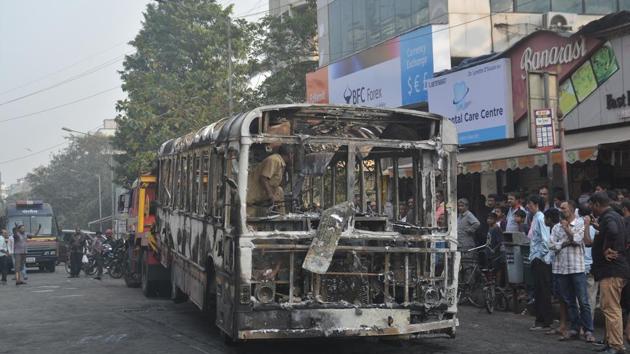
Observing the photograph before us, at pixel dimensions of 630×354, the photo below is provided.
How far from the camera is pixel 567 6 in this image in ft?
72.0

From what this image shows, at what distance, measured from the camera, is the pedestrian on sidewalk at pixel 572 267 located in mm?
9188

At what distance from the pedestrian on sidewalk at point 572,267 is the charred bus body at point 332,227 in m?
1.63

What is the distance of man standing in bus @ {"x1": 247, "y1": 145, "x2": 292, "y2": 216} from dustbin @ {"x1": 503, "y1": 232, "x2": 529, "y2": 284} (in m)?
4.97

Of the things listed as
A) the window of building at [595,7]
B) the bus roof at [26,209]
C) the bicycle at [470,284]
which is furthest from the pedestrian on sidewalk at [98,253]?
the window of building at [595,7]

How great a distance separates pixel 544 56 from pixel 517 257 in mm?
6963

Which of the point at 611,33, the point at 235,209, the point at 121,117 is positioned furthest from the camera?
the point at 121,117

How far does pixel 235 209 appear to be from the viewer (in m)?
7.95

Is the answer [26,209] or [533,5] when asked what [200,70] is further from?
[533,5]

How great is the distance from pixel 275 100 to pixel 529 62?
18105mm

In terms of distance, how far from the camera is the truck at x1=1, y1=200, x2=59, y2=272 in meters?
29.6

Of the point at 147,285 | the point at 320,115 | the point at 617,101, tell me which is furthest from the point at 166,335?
the point at 617,101

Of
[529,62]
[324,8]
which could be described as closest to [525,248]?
[529,62]

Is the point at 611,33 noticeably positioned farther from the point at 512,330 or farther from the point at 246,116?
the point at 246,116

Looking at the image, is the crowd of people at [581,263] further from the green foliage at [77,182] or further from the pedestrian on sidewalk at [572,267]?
the green foliage at [77,182]
